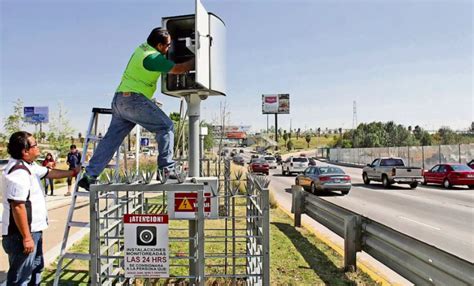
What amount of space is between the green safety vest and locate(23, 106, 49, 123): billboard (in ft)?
134

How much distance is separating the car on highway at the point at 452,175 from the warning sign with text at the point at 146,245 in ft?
75.0

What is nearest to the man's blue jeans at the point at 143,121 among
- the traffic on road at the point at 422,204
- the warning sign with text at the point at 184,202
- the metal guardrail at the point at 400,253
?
the warning sign with text at the point at 184,202

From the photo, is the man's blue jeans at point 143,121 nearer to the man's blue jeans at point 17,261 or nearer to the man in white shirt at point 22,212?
the man in white shirt at point 22,212

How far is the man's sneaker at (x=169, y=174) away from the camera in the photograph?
3.29m

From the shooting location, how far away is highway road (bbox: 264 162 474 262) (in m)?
9.44

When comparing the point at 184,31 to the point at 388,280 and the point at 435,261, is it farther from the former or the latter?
the point at 388,280

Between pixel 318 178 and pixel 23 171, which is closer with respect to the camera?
pixel 23 171

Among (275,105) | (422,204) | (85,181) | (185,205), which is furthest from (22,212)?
(275,105)

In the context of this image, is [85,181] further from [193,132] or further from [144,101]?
A: [193,132]

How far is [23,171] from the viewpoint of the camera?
3.84 metres

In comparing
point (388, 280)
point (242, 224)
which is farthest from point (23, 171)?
point (242, 224)

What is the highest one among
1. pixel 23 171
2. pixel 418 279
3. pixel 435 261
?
pixel 23 171

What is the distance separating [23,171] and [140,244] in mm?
1506

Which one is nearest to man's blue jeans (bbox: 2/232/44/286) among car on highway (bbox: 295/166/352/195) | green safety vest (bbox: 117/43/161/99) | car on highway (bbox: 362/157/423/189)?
green safety vest (bbox: 117/43/161/99)
